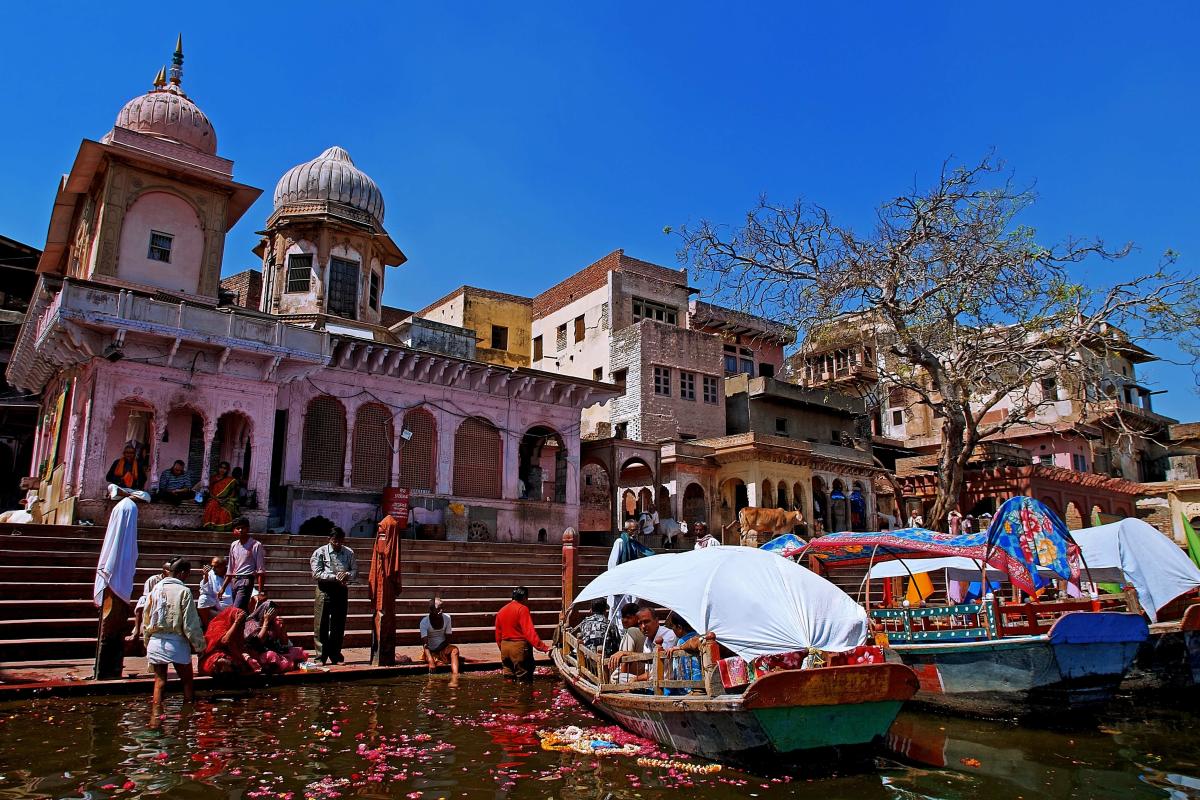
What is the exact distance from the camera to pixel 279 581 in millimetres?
13922

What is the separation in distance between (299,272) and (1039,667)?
71.5 feet

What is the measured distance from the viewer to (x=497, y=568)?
17.0 m

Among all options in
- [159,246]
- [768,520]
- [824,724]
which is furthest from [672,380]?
[824,724]

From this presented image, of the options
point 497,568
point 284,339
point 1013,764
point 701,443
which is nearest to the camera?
point 1013,764

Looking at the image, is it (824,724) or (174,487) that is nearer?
(824,724)

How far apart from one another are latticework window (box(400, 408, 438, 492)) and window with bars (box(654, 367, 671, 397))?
12803 mm

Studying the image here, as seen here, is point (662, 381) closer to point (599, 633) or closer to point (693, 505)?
point (693, 505)

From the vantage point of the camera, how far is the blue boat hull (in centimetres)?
1009

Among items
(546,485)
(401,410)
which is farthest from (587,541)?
(401,410)

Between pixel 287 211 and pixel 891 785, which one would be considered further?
pixel 287 211

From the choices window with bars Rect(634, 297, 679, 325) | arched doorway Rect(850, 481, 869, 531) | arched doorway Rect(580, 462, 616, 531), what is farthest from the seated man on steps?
arched doorway Rect(850, 481, 869, 531)

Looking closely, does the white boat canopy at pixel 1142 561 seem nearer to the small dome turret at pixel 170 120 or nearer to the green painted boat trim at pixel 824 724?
the green painted boat trim at pixel 824 724

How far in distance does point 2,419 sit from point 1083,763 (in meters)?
32.7

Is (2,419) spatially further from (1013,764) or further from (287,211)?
(1013,764)
